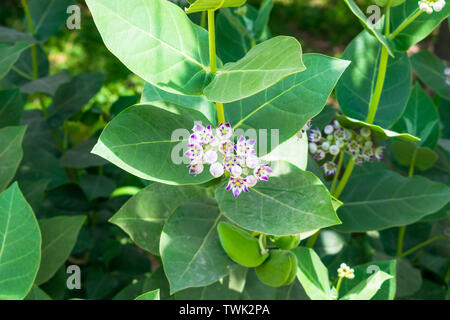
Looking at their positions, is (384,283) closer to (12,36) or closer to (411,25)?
(411,25)

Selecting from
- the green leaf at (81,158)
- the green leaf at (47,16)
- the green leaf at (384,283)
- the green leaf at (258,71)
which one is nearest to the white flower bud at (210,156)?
the green leaf at (258,71)

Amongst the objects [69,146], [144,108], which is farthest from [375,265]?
[69,146]

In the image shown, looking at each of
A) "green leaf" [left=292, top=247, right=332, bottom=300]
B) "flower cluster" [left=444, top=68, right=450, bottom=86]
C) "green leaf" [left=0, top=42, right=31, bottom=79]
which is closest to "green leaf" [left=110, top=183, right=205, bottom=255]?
"green leaf" [left=292, top=247, right=332, bottom=300]

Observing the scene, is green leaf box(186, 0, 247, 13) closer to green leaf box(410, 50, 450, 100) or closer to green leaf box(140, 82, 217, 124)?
green leaf box(140, 82, 217, 124)

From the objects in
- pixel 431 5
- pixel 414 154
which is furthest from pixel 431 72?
pixel 431 5

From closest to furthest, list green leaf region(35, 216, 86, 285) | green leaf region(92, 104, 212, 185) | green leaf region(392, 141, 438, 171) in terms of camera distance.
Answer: green leaf region(92, 104, 212, 185) < green leaf region(35, 216, 86, 285) < green leaf region(392, 141, 438, 171)

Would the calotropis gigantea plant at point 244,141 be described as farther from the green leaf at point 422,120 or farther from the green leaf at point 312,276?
the green leaf at point 422,120
